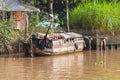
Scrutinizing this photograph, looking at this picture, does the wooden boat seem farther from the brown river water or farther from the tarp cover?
the tarp cover

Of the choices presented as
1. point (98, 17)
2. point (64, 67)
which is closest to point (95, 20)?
point (98, 17)

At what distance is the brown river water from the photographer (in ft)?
67.1

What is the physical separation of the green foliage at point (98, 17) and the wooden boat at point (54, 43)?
8.98 ft

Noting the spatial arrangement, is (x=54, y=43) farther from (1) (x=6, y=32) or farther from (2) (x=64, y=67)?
(2) (x=64, y=67)

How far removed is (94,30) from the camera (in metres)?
33.3

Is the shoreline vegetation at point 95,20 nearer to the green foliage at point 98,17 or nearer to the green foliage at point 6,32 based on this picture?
the green foliage at point 98,17

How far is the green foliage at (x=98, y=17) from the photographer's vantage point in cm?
3281

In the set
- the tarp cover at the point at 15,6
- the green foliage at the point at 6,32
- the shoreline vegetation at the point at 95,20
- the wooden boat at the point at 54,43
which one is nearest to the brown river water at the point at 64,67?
the wooden boat at the point at 54,43

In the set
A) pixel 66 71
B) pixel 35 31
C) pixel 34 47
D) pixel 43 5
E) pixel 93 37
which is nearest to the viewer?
pixel 66 71

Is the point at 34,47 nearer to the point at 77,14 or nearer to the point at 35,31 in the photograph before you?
the point at 35,31

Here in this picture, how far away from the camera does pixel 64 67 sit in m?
23.6

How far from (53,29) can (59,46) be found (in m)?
2.83

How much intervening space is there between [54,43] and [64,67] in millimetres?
4916

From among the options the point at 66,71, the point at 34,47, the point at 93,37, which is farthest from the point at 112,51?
the point at 66,71
